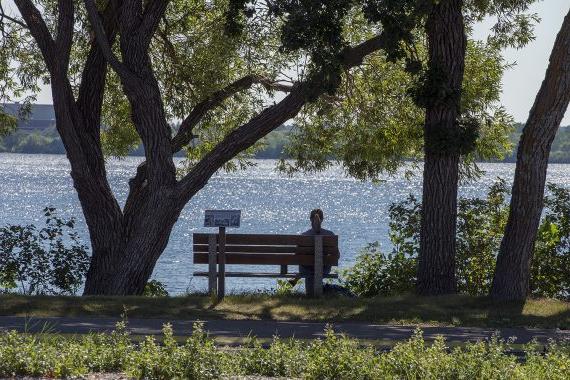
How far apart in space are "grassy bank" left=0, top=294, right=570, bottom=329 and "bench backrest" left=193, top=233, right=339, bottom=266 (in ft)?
5.37

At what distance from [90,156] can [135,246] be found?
1.99 meters

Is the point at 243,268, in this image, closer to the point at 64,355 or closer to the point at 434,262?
the point at 434,262

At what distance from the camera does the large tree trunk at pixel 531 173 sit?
51.7 feet

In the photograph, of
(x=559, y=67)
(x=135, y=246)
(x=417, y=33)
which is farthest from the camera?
(x=417, y=33)

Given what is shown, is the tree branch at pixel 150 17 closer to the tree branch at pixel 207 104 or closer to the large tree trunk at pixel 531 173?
the tree branch at pixel 207 104

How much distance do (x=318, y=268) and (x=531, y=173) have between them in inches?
131

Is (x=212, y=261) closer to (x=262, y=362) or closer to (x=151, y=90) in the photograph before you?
(x=151, y=90)

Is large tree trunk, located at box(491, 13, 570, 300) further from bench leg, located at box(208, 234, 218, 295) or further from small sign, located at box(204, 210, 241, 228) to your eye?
bench leg, located at box(208, 234, 218, 295)

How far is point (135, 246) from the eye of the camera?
737 inches

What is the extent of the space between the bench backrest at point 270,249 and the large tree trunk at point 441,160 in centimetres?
139

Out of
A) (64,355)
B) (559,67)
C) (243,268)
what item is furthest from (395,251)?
(243,268)

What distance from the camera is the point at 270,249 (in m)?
17.7

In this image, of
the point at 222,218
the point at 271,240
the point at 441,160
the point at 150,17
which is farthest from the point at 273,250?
the point at 150,17

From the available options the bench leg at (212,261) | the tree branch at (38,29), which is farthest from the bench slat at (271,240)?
the tree branch at (38,29)
